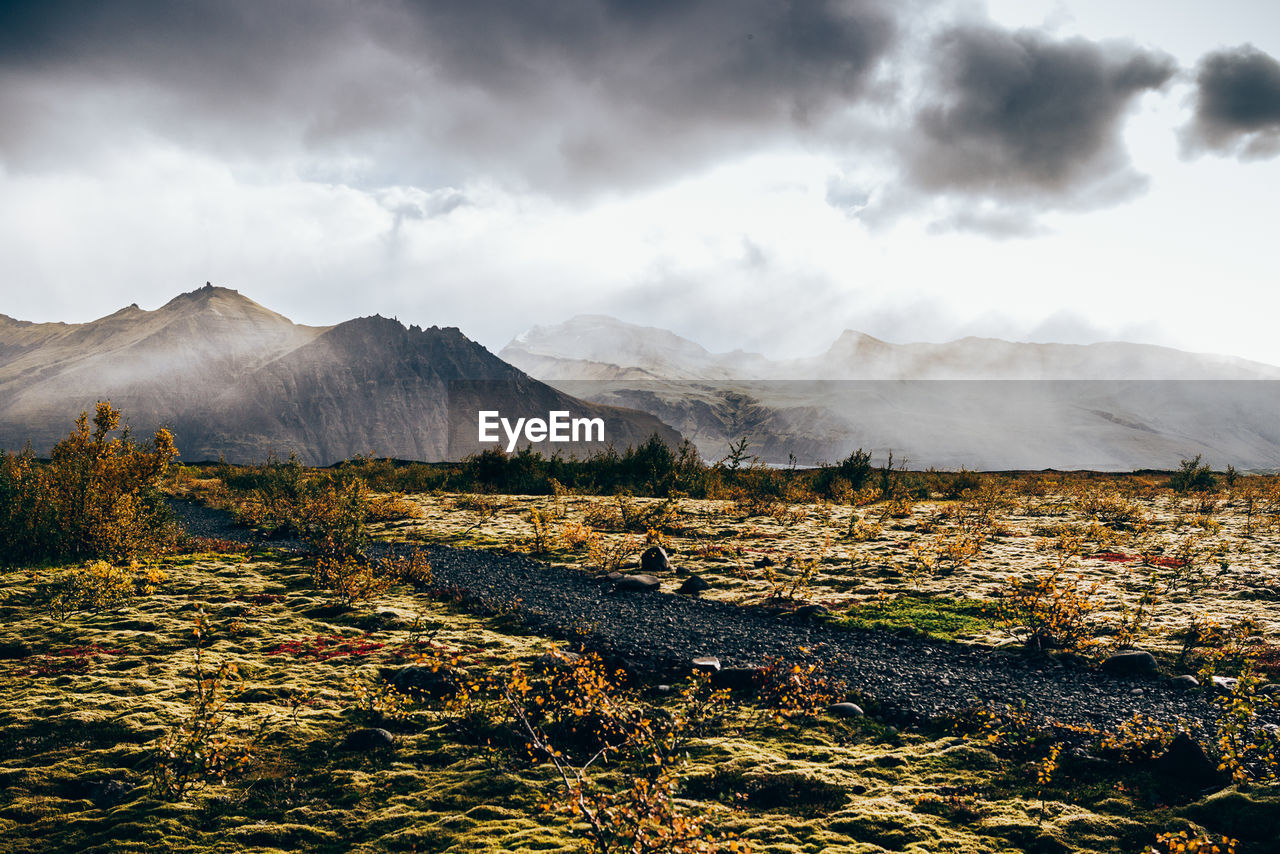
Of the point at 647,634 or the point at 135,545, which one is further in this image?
the point at 135,545

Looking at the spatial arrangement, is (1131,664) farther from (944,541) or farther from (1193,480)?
(1193,480)

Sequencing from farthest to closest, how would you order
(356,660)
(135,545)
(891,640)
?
(135,545) < (891,640) < (356,660)

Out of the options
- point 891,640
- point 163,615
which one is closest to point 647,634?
point 891,640

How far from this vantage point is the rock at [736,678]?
938 cm

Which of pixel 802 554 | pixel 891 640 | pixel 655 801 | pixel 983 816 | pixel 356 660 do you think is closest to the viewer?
pixel 655 801

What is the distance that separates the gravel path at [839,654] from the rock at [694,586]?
1.86 ft

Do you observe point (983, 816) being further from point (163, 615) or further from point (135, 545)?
point (135, 545)

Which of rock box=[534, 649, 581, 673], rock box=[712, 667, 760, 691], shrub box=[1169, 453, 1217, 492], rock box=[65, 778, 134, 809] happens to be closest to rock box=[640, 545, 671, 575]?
rock box=[534, 649, 581, 673]

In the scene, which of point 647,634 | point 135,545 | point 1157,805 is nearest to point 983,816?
point 1157,805

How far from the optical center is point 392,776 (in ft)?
22.3

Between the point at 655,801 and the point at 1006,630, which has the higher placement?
the point at 655,801

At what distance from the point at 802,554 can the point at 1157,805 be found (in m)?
12.9

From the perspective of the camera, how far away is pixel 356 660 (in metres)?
10.2

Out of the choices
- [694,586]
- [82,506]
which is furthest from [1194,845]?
[82,506]
